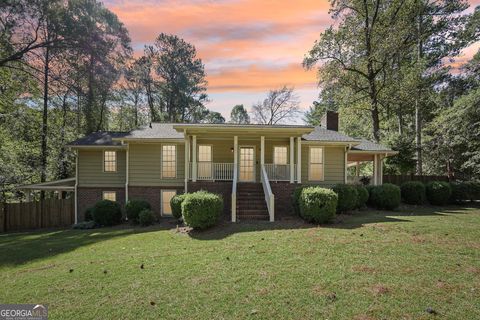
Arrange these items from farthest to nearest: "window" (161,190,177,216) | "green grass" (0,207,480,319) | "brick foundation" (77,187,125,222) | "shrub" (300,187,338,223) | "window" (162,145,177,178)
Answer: "brick foundation" (77,187,125,222) → "window" (162,145,177,178) → "window" (161,190,177,216) → "shrub" (300,187,338,223) → "green grass" (0,207,480,319)

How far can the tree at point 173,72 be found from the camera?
31.8 m

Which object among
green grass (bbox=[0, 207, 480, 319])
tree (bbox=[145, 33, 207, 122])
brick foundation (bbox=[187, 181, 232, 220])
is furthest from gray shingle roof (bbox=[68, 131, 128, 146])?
tree (bbox=[145, 33, 207, 122])

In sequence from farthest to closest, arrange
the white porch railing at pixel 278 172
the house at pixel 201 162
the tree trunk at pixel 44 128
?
the tree trunk at pixel 44 128, the white porch railing at pixel 278 172, the house at pixel 201 162

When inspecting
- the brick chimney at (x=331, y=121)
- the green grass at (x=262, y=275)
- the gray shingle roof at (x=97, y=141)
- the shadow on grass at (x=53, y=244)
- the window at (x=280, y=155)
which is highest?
the brick chimney at (x=331, y=121)

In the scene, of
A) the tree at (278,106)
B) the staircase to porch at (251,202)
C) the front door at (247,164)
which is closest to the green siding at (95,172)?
the front door at (247,164)

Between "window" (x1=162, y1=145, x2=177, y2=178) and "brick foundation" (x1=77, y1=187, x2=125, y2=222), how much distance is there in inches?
106

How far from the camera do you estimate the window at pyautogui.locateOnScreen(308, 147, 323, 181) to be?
15430mm

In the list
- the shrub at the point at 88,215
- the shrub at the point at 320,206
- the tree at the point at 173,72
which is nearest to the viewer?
the shrub at the point at 320,206

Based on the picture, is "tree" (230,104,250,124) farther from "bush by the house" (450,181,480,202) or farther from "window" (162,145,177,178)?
"bush by the house" (450,181,480,202)

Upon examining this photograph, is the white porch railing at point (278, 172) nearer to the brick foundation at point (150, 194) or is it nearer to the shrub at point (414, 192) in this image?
the brick foundation at point (150, 194)

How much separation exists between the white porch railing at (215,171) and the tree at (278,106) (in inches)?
917

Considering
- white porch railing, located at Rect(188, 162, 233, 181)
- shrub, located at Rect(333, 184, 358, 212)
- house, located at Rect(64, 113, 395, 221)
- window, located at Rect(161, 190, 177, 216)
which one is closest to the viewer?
shrub, located at Rect(333, 184, 358, 212)

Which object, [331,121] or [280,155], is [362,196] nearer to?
[280,155]

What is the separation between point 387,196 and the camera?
13.0m
